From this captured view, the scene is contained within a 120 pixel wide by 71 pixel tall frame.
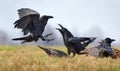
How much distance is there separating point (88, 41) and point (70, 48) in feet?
2.05

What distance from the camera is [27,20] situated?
1001 centimetres

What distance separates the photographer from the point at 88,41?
404 inches

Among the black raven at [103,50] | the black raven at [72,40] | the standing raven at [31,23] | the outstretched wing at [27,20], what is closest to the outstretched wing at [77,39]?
the black raven at [72,40]

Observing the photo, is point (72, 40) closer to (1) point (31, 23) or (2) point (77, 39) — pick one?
(2) point (77, 39)

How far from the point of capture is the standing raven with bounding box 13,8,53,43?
9.88 m

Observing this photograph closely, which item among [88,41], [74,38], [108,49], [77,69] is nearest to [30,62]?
[77,69]

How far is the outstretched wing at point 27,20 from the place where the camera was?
9.95 metres

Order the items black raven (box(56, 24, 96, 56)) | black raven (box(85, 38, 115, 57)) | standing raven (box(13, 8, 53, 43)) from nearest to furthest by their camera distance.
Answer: black raven (box(56, 24, 96, 56))
standing raven (box(13, 8, 53, 43))
black raven (box(85, 38, 115, 57))

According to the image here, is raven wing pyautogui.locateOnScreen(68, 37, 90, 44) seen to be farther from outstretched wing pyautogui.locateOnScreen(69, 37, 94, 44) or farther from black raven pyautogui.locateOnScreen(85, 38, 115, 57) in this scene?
black raven pyautogui.locateOnScreen(85, 38, 115, 57)

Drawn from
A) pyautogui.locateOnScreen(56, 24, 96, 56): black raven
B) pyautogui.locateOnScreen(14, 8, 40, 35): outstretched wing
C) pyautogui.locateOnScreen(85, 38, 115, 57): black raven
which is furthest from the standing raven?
pyautogui.locateOnScreen(85, 38, 115, 57): black raven

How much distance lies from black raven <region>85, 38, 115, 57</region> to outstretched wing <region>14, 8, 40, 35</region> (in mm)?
1778

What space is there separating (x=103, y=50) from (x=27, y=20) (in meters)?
2.06

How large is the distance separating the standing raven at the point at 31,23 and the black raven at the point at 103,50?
1.54 metres

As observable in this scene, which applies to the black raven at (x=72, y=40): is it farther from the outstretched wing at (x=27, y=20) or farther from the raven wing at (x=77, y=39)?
the outstretched wing at (x=27, y=20)
